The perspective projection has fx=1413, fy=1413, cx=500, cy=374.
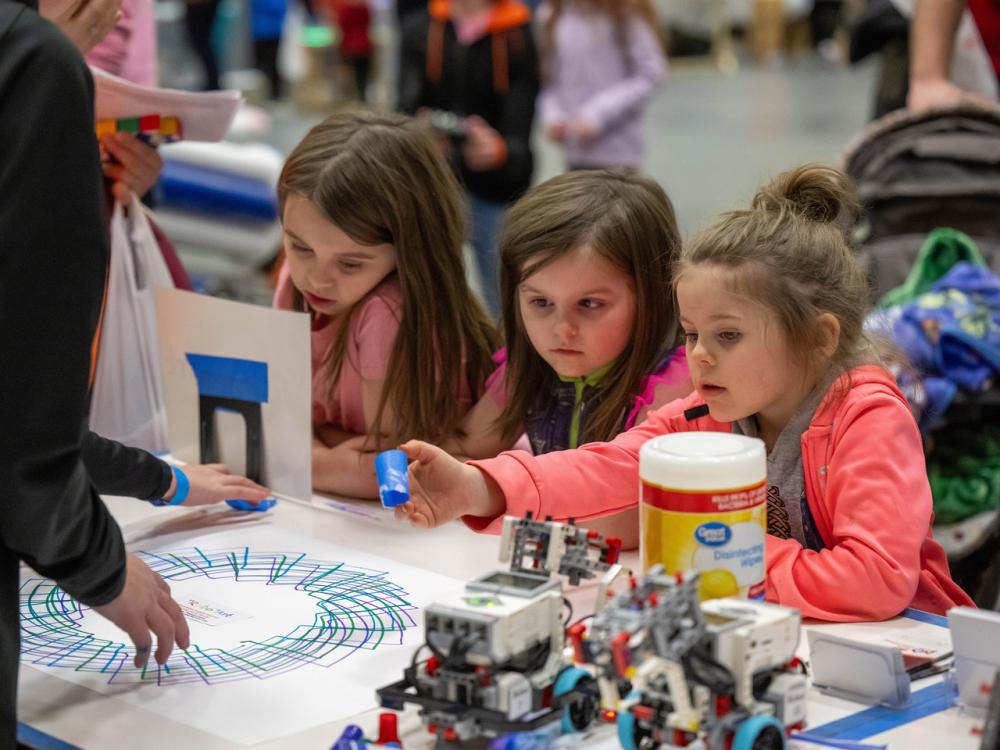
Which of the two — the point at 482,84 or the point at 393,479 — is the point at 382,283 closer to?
the point at 393,479

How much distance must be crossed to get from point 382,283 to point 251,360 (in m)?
0.26

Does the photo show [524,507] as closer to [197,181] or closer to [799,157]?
[197,181]

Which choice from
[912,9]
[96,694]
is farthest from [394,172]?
[912,9]

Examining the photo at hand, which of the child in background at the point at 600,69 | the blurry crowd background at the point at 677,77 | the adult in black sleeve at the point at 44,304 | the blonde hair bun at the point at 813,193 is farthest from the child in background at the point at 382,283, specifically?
the blurry crowd background at the point at 677,77

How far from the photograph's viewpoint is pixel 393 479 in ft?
5.10

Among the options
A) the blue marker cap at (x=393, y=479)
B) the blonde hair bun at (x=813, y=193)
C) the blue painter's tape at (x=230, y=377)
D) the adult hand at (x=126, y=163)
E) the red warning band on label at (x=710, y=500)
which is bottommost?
the blue painter's tape at (x=230, y=377)

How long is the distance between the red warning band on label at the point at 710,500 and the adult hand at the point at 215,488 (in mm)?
829

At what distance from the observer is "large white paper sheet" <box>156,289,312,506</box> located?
1978 mm

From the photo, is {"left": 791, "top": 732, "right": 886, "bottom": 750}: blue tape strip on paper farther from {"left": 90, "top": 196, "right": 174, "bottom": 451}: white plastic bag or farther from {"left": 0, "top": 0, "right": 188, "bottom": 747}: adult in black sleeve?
{"left": 90, "top": 196, "right": 174, "bottom": 451}: white plastic bag

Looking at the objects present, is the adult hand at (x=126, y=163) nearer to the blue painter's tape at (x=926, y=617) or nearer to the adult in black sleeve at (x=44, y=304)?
the adult in black sleeve at (x=44, y=304)

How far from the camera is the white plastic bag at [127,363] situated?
233 cm

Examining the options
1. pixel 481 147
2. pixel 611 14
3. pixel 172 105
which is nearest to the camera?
pixel 172 105

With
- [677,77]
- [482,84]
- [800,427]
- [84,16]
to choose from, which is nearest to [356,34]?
[677,77]

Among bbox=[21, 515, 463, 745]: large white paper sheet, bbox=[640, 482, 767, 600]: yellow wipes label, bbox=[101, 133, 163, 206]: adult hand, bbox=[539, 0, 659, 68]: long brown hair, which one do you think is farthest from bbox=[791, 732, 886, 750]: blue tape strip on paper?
bbox=[539, 0, 659, 68]: long brown hair
